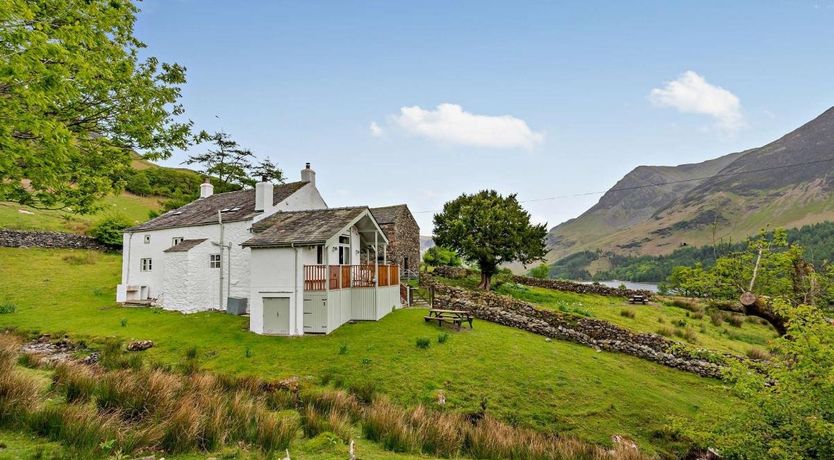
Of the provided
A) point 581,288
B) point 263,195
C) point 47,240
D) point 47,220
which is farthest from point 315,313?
point 47,220

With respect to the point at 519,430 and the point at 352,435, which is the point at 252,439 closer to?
the point at 352,435

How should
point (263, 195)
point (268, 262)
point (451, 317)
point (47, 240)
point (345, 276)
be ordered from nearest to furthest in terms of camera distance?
point (268, 262), point (451, 317), point (345, 276), point (263, 195), point (47, 240)

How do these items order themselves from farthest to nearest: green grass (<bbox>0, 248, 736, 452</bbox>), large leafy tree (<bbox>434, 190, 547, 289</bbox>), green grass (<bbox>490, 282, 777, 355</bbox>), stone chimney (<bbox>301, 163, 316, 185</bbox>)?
large leafy tree (<bbox>434, 190, 547, 289</bbox>) → stone chimney (<bbox>301, 163, 316, 185</bbox>) → green grass (<bbox>490, 282, 777, 355</bbox>) → green grass (<bbox>0, 248, 736, 452</bbox>)

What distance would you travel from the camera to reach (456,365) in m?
14.0

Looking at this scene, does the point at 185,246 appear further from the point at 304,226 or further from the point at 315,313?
the point at 315,313

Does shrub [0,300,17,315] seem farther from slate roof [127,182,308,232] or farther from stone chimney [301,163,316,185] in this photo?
stone chimney [301,163,316,185]

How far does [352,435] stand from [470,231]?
26.7 m

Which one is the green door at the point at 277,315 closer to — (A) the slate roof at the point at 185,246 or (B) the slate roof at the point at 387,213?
(A) the slate roof at the point at 185,246

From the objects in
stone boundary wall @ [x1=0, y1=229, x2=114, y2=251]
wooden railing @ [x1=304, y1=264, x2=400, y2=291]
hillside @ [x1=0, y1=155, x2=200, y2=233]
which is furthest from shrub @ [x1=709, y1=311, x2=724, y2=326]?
stone boundary wall @ [x1=0, y1=229, x2=114, y2=251]

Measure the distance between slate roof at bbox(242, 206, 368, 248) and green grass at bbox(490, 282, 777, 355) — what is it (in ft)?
52.2

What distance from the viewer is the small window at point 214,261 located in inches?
893

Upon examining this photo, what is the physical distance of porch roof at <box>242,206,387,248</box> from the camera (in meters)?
17.6

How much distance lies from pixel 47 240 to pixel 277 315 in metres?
29.1

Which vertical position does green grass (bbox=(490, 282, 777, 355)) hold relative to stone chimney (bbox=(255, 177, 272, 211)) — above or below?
below
